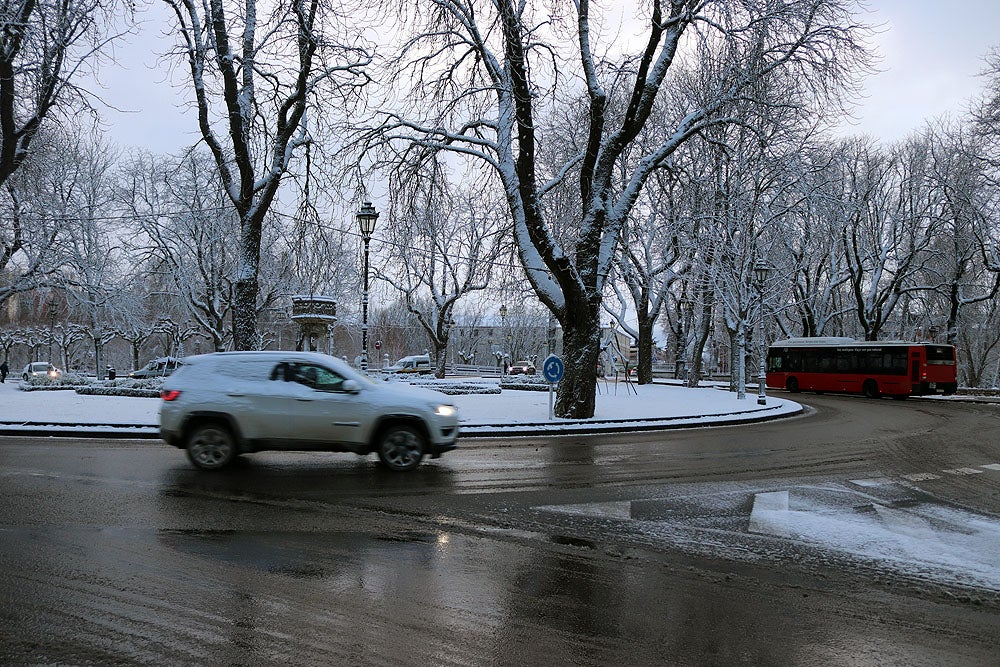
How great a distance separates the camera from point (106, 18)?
632 inches

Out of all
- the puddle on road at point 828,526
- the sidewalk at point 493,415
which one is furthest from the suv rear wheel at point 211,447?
the puddle on road at point 828,526

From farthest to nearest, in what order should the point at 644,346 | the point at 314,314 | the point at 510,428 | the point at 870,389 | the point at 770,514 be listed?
the point at 644,346, the point at 870,389, the point at 314,314, the point at 510,428, the point at 770,514

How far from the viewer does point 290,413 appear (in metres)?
9.48

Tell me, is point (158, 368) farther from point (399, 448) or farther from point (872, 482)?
point (872, 482)

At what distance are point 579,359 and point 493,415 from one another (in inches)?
116

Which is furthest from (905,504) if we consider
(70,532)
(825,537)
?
(70,532)

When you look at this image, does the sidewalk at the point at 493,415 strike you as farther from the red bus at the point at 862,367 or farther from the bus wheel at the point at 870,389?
the bus wheel at the point at 870,389

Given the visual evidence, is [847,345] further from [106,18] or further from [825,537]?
[106,18]

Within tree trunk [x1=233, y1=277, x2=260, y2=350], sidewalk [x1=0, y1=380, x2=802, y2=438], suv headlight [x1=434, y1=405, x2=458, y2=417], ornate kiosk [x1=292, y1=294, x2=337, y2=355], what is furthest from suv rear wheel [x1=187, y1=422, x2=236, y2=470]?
ornate kiosk [x1=292, y1=294, x2=337, y2=355]

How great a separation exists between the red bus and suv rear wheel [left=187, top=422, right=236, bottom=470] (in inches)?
1282

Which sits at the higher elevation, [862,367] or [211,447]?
[862,367]

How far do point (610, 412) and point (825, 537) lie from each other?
12800mm

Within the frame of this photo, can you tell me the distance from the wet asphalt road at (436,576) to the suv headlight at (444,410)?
85 cm

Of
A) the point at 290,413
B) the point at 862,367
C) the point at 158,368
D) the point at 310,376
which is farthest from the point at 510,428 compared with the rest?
the point at 158,368
